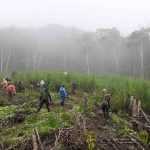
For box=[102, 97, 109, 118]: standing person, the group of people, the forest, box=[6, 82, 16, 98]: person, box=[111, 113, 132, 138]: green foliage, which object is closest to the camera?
box=[111, 113, 132, 138]: green foliage

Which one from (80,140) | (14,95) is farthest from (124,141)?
(14,95)

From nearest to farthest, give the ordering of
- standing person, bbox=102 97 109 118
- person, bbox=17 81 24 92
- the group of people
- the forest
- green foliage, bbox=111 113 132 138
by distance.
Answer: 1. green foliage, bbox=111 113 132 138
2. standing person, bbox=102 97 109 118
3. the group of people
4. person, bbox=17 81 24 92
5. the forest

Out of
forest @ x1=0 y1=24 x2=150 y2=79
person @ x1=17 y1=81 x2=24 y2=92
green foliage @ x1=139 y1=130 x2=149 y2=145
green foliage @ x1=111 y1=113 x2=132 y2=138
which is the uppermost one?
forest @ x1=0 y1=24 x2=150 y2=79

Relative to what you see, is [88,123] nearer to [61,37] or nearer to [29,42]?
[29,42]

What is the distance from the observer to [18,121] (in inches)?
711

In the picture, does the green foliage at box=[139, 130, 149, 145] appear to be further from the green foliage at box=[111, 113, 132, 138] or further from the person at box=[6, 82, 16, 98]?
the person at box=[6, 82, 16, 98]

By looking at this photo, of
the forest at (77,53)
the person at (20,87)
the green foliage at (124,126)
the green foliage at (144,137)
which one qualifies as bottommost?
the green foliage at (124,126)

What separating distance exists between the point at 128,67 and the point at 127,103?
152 ft

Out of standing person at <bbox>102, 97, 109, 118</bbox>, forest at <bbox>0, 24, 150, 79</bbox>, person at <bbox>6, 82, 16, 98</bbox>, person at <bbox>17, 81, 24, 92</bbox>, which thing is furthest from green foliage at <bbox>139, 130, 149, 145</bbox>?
forest at <bbox>0, 24, 150, 79</bbox>

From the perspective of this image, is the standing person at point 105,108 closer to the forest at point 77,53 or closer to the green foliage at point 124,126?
the green foliage at point 124,126

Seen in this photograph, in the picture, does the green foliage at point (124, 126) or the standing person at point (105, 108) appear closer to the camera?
the green foliage at point (124, 126)

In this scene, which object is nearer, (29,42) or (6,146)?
(6,146)

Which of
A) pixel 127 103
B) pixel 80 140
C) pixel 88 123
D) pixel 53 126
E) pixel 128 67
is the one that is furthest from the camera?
pixel 128 67

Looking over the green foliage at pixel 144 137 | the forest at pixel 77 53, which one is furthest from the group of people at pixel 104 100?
the forest at pixel 77 53
